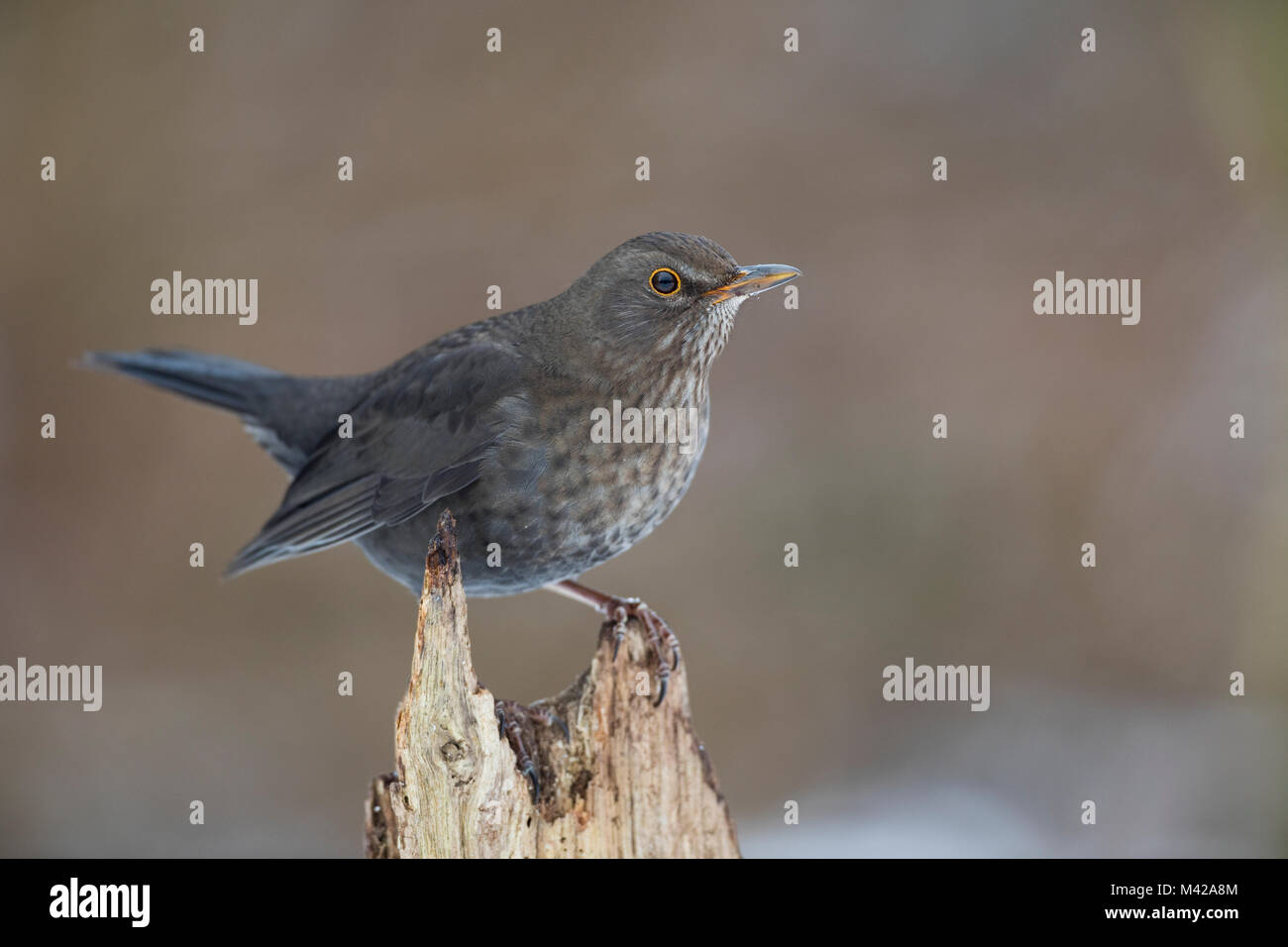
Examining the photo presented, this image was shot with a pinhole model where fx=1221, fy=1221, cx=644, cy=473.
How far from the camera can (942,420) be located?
8820mm

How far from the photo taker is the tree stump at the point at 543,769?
13.5 ft

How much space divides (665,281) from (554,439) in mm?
747

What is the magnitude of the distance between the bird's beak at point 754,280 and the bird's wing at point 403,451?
2.93ft

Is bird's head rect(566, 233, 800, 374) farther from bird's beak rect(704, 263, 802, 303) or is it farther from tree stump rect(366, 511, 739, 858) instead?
tree stump rect(366, 511, 739, 858)

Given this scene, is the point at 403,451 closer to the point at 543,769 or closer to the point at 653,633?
the point at 653,633

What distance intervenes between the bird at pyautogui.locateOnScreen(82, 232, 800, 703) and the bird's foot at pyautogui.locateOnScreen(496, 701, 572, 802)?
16.3 inches

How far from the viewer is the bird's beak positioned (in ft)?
15.0
